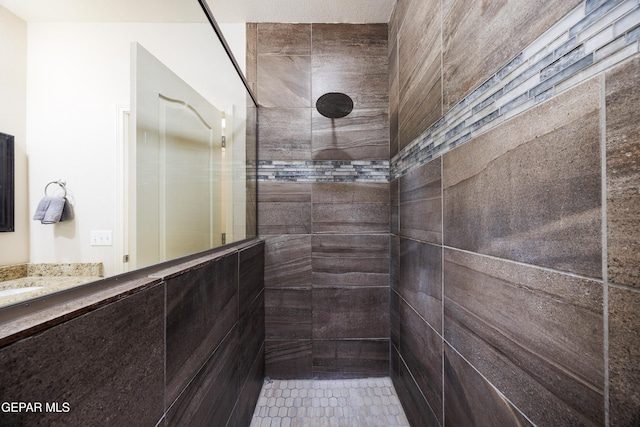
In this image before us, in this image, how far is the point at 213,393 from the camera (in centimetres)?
78

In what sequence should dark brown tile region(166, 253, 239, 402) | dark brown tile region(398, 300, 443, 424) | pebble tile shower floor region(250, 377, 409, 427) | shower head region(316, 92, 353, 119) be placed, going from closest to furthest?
1. dark brown tile region(166, 253, 239, 402)
2. dark brown tile region(398, 300, 443, 424)
3. pebble tile shower floor region(250, 377, 409, 427)
4. shower head region(316, 92, 353, 119)

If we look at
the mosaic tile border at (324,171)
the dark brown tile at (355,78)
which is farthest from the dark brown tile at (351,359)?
the dark brown tile at (355,78)

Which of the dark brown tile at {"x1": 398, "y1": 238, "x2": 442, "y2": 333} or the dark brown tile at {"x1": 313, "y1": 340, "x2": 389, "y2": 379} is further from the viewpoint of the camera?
the dark brown tile at {"x1": 313, "y1": 340, "x2": 389, "y2": 379}

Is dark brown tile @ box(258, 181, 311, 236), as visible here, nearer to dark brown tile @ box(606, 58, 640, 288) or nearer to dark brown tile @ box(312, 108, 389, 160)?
dark brown tile @ box(312, 108, 389, 160)

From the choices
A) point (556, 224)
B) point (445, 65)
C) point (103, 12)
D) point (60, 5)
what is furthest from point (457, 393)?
point (103, 12)

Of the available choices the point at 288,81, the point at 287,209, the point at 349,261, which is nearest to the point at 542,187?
the point at 349,261

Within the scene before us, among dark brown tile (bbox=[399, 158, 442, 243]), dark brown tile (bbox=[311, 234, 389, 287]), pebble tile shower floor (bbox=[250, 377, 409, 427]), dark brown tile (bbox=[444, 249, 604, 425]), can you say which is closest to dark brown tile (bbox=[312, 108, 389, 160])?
dark brown tile (bbox=[399, 158, 442, 243])

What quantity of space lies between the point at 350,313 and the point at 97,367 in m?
1.37

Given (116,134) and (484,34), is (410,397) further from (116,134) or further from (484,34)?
(116,134)

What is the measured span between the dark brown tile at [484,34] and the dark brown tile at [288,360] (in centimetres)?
154

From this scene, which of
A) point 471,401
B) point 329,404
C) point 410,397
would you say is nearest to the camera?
point 471,401

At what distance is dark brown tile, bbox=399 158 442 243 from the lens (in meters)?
0.94

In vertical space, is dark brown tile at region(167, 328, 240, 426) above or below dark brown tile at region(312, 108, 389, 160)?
below

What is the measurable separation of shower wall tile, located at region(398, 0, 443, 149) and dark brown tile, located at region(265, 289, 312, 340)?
113 cm
